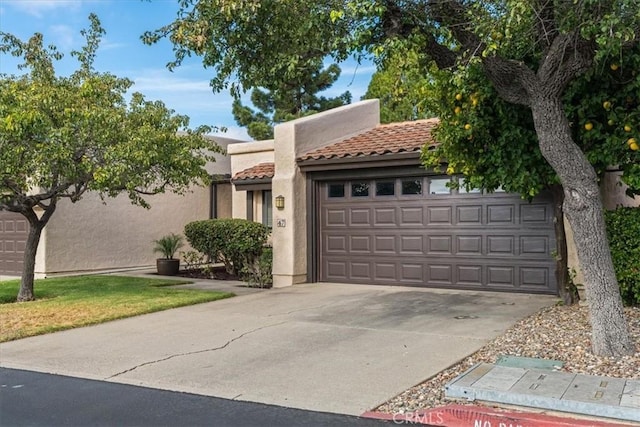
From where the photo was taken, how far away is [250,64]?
785 cm

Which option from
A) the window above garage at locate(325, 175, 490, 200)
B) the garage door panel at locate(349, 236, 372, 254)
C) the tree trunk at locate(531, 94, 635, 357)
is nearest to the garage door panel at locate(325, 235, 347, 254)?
the garage door panel at locate(349, 236, 372, 254)

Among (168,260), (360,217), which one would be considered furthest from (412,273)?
(168,260)

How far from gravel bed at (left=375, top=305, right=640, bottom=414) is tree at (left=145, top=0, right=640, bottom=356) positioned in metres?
0.32

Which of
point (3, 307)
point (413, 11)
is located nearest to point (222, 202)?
point (3, 307)

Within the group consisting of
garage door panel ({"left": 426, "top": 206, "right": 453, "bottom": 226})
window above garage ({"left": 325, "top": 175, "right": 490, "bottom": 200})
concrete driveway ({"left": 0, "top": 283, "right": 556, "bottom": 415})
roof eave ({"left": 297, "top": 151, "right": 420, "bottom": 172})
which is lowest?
concrete driveway ({"left": 0, "top": 283, "right": 556, "bottom": 415})

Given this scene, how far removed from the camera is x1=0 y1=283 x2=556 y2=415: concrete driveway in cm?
601

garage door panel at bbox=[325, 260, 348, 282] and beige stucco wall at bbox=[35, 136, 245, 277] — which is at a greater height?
beige stucco wall at bbox=[35, 136, 245, 277]

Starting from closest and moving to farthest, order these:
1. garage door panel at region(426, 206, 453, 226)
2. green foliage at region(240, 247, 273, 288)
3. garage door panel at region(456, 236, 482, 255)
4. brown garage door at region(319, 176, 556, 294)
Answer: brown garage door at region(319, 176, 556, 294) → garage door panel at region(456, 236, 482, 255) → garage door panel at region(426, 206, 453, 226) → green foliage at region(240, 247, 273, 288)

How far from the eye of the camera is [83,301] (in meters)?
11.6

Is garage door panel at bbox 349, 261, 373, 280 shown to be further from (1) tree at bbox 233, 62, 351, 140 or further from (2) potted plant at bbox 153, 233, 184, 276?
(1) tree at bbox 233, 62, 351, 140

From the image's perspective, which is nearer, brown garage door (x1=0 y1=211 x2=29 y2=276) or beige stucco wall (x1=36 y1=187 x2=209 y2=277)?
beige stucco wall (x1=36 y1=187 x2=209 y2=277)

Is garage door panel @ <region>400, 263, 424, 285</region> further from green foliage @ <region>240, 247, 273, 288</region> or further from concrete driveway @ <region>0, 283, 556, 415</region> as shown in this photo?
green foliage @ <region>240, 247, 273, 288</region>

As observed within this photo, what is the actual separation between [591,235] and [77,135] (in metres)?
8.61

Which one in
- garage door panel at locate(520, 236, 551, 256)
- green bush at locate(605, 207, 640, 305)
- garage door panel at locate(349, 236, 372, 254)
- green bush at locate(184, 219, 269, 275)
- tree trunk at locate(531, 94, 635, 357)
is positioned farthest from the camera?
green bush at locate(184, 219, 269, 275)
